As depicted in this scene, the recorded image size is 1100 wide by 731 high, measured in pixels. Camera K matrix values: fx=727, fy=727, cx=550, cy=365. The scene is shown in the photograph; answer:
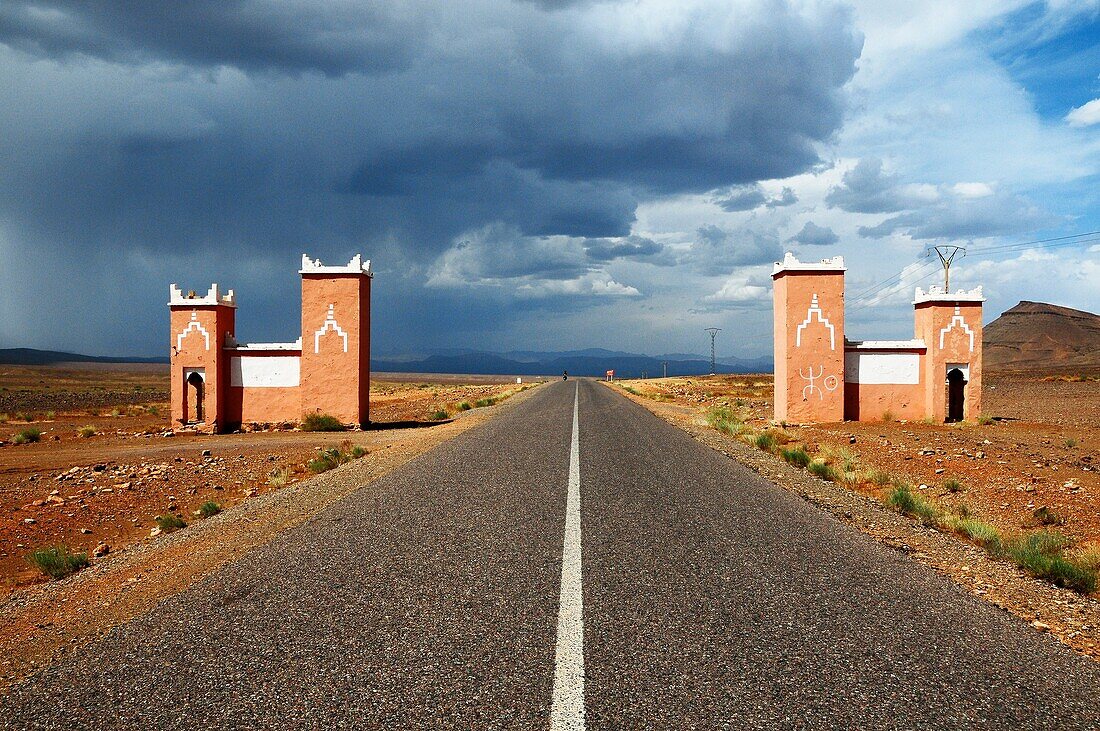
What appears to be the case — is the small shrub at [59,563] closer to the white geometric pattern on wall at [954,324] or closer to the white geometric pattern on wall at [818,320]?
the white geometric pattern on wall at [818,320]

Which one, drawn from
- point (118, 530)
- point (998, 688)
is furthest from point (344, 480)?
point (998, 688)

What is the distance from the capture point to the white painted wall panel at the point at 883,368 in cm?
2684

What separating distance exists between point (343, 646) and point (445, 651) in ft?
2.29

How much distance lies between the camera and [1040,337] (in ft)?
514

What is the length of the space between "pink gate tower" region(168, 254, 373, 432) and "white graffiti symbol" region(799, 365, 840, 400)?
16265 mm

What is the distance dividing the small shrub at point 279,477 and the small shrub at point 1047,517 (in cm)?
1259

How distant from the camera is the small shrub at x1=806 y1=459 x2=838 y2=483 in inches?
539

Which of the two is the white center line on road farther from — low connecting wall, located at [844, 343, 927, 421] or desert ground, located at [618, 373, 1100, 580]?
low connecting wall, located at [844, 343, 927, 421]

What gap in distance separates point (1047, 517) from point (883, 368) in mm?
17628

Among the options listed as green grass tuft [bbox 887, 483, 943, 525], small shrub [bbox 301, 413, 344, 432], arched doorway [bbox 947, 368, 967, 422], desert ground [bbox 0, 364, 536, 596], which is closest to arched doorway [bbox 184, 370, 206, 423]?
desert ground [bbox 0, 364, 536, 596]

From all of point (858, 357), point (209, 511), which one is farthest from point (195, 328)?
point (858, 357)

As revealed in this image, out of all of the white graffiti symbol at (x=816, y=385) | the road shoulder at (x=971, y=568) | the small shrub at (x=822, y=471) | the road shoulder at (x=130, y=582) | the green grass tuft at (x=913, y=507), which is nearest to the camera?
the road shoulder at (x=130, y=582)

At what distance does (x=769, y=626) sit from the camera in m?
5.16

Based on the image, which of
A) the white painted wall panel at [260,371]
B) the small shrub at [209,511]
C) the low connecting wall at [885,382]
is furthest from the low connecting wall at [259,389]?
the low connecting wall at [885,382]
